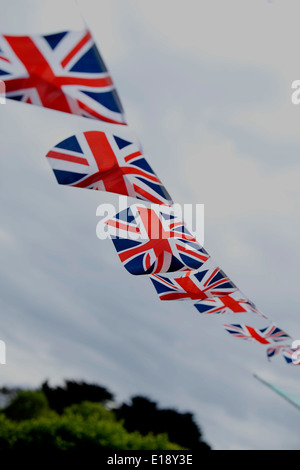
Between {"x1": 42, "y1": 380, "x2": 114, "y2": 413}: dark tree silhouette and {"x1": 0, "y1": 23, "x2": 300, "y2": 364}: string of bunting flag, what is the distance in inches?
2027

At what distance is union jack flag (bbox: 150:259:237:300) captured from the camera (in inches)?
259

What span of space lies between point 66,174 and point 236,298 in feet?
12.3

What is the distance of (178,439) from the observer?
48.7 m

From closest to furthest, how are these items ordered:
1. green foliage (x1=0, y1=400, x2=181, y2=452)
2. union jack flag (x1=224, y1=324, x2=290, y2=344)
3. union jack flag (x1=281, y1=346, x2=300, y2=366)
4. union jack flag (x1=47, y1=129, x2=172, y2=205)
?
union jack flag (x1=47, y1=129, x2=172, y2=205) → union jack flag (x1=224, y1=324, x2=290, y2=344) → union jack flag (x1=281, y1=346, x2=300, y2=366) → green foliage (x1=0, y1=400, x2=181, y2=452)

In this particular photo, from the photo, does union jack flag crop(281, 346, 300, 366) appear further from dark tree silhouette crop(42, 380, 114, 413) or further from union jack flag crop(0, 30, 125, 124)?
dark tree silhouette crop(42, 380, 114, 413)

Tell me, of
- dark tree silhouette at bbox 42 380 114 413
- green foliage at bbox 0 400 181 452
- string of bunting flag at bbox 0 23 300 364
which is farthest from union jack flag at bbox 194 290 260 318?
dark tree silhouette at bbox 42 380 114 413

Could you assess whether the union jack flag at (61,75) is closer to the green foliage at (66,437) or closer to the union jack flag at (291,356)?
the union jack flag at (291,356)

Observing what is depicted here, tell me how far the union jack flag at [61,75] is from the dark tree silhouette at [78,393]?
183 feet

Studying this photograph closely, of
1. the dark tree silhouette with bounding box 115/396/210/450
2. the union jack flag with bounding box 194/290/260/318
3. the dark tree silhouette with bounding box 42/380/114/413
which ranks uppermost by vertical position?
the dark tree silhouette with bounding box 42/380/114/413

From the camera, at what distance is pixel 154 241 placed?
235 inches

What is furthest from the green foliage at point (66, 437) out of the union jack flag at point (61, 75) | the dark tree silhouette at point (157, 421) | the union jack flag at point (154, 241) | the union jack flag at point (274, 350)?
the dark tree silhouette at point (157, 421)
